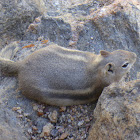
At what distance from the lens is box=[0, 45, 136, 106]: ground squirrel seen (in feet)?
12.3

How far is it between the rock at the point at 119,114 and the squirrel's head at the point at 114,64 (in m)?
1.01

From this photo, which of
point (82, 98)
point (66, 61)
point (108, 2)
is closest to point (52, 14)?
point (108, 2)

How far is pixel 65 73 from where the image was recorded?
3.79m

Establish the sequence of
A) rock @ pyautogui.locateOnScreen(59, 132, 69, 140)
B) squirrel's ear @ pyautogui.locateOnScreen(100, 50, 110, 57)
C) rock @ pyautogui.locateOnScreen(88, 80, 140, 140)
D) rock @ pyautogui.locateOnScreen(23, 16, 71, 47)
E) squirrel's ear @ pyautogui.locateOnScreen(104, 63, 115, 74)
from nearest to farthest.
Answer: rock @ pyautogui.locateOnScreen(88, 80, 140, 140) → rock @ pyautogui.locateOnScreen(59, 132, 69, 140) → squirrel's ear @ pyautogui.locateOnScreen(104, 63, 115, 74) → squirrel's ear @ pyautogui.locateOnScreen(100, 50, 110, 57) → rock @ pyautogui.locateOnScreen(23, 16, 71, 47)

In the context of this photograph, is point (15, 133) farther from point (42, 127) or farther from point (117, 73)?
point (117, 73)

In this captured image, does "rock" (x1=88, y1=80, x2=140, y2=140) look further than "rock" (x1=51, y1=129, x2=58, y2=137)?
No

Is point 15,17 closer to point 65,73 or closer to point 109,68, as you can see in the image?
point 65,73

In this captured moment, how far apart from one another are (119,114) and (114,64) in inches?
60.0

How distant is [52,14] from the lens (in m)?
5.65

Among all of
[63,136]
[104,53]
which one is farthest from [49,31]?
[63,136]

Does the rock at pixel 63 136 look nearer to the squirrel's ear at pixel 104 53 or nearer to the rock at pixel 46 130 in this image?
the rock at pixel 46 130

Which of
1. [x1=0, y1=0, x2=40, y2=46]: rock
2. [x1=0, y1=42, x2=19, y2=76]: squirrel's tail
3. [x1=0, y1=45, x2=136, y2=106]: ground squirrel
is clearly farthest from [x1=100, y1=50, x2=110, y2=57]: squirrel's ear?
[x1=0, y1=0, x2=40, y2=46]: rock

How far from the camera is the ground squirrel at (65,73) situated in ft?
12.3

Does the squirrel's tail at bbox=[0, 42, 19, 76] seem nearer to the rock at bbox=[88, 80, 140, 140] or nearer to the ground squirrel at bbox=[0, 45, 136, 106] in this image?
the ground squirrel at bbox=[0, 45, 136, 106]
